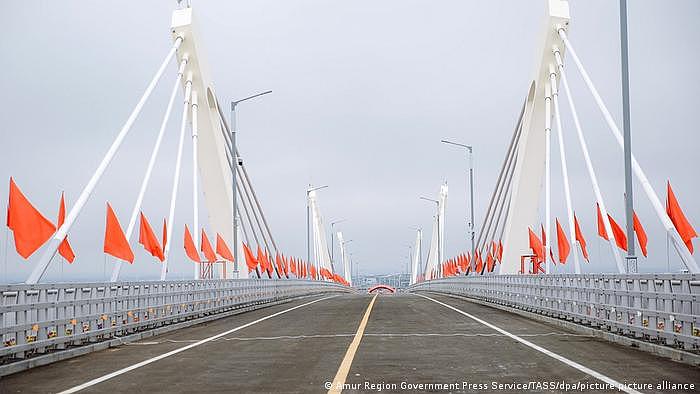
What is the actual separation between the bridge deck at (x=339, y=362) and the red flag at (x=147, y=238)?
37.7ft

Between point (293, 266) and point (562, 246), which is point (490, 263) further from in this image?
point (293, 266)

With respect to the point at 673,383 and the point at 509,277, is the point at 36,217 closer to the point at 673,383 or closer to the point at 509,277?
the point at 673,383

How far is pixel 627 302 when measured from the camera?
52.1ft

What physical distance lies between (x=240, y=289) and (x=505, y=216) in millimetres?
21423

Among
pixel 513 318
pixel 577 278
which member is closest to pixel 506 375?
pixel 577 278

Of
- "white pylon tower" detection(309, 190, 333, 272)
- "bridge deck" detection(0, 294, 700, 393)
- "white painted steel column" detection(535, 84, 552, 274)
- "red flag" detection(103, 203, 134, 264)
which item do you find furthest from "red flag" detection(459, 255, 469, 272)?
"bridge deck" detection(0, 294, 700, 393)

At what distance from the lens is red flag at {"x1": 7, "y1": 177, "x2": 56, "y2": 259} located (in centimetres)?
1673

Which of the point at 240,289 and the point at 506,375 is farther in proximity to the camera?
the point at 240,289

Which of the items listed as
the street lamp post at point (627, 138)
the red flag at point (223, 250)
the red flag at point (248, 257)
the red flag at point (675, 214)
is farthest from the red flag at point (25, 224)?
the red flag at point (248, 257)

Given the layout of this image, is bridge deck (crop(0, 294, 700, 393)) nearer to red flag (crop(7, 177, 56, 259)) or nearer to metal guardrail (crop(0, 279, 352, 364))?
metal guardrail (crop(0, 279, 352, 364))

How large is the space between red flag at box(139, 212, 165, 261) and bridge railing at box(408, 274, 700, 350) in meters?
13.6

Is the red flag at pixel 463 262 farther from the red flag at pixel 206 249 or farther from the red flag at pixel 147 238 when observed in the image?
the red flag at pixel 147 238

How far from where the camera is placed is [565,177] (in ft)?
110

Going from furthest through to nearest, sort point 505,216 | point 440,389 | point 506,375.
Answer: point 505,216, point 506,375, point 440,389
